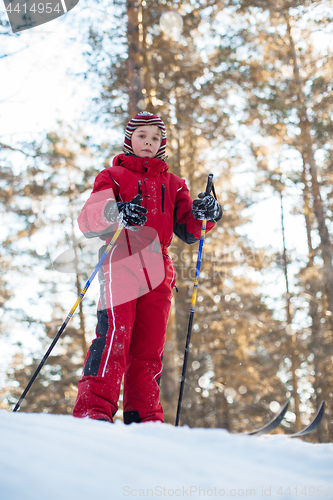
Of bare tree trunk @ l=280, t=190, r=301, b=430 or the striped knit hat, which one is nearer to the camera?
the striped knit hat

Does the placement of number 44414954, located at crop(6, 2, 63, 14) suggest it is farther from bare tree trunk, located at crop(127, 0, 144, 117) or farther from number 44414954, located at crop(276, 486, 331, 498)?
number 44414954, located at crop(276, 486, 331, 498)

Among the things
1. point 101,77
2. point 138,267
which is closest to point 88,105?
point 101,77

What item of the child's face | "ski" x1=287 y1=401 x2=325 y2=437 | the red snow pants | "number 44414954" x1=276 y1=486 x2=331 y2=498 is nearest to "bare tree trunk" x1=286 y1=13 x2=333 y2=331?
"ski" x1=287 y1=401 x2=325 y2=437

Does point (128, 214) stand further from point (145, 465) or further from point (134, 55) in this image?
point (134, 55)

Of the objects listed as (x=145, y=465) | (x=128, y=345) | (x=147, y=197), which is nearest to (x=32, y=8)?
(x=147, y=197)

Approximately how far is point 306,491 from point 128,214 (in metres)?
1.79

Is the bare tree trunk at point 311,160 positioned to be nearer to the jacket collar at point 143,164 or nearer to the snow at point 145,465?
the jacket collar at point 143,164

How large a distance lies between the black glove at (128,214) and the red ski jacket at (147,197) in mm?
64

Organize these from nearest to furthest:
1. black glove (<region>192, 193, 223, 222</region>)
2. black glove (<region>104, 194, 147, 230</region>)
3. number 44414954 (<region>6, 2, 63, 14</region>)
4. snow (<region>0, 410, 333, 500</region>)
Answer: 1. snow (<region>0, 410, 333, 500</region>)
2. black glove (<region>104, 194, 147, 230</region>)
3. black glove (<region>192, 193, 223, 222</region>)
4. number 44414954 (<region>6, 2, 63, 14</region>)

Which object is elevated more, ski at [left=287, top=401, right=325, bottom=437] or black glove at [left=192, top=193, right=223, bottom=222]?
black glove at [left=192, top=193, right=223, bottom=222]

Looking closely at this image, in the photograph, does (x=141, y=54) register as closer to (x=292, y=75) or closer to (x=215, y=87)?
(x=215, y=87)

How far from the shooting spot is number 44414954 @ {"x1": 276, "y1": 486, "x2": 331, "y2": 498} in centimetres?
88

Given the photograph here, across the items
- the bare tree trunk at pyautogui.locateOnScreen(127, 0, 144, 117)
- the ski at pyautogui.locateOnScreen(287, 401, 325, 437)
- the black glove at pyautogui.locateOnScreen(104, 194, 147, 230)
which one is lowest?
the ski at pyautogui.locateOnScreen(287, 401, 325, 437)

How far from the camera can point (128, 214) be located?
240cm
